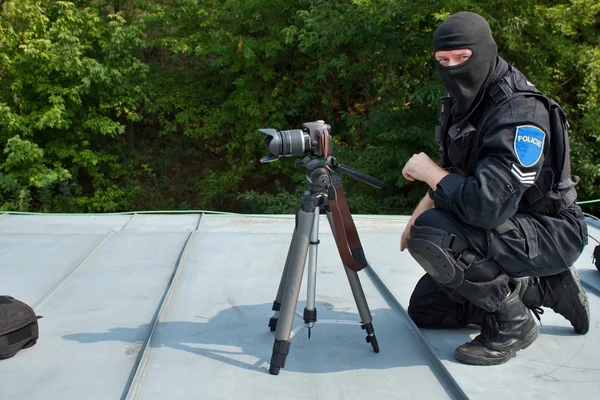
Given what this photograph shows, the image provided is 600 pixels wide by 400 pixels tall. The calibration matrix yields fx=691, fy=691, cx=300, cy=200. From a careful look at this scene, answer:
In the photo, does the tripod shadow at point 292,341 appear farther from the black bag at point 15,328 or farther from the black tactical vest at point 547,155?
the black tactical vest at point 547,155

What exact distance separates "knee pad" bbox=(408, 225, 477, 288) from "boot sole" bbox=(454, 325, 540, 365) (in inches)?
11.7

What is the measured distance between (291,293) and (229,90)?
957 cm

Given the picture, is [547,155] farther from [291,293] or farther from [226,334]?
[226,334]

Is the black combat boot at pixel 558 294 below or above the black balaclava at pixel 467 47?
below

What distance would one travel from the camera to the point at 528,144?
2.26 metres

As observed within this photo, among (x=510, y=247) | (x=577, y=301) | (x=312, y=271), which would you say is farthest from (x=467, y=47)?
(x=577, y=301)

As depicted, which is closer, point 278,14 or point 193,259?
point 193,259

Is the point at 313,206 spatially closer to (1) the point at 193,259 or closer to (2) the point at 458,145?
(2) the point at 458,145

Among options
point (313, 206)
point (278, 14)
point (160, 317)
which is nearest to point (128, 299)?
point (160, 317)

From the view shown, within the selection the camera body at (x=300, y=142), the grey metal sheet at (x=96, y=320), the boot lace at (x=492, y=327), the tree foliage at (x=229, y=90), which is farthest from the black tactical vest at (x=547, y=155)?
the tree foliage at (x=229, y=90)

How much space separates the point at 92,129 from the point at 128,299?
8.12 metres

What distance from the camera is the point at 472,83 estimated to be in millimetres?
2451

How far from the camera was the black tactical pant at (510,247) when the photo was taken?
95.3 inches

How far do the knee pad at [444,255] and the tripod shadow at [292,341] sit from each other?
0.38 m
